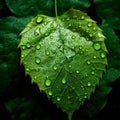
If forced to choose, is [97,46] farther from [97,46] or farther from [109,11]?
Result: [109,11]

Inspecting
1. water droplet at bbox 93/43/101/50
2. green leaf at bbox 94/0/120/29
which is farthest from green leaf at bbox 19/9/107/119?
green leaf at bbox 94/0/120/29

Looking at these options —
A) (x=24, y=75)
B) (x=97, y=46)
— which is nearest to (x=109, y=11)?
(x=97, y=46)

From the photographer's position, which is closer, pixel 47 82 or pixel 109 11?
pixel 47 82

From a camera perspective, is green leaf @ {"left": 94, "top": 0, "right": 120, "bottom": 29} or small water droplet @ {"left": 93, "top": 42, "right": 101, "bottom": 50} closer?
small water droplet @ {"left": 93, "top": 42, "right": 101, "bottom": 50}

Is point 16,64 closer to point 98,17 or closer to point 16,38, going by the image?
point 16,38

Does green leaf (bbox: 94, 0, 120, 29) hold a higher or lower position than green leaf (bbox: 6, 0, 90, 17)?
lower

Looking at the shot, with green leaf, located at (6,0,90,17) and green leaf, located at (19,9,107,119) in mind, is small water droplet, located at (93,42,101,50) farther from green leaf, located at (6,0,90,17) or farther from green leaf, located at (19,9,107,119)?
green leaf, located at (6,0,90,17)
